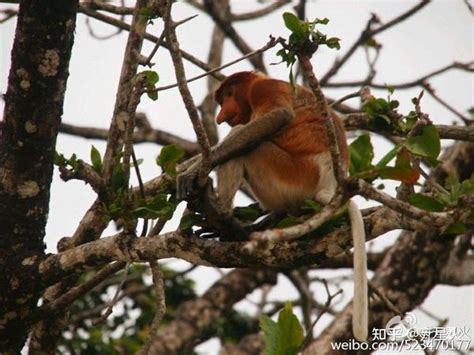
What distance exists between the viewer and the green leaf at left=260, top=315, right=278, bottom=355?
8.57 ft

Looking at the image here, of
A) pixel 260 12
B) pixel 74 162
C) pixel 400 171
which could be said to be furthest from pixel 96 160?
pixel 260 12

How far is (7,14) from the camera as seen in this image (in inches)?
195

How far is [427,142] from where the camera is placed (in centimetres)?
242

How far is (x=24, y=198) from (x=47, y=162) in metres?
0.17

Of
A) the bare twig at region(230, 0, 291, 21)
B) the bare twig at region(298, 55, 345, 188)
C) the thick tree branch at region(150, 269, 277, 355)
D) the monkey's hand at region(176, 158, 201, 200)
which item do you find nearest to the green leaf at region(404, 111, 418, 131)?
the bare twig at region(298, 55, 345, 188)

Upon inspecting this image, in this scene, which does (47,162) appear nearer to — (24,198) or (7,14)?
(24,198)

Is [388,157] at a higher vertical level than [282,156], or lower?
lower

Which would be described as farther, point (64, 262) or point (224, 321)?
point (224, 321)

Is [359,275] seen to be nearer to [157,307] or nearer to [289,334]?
[289,334]

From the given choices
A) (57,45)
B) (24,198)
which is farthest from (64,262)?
(57,45)

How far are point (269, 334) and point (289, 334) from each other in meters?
0.07

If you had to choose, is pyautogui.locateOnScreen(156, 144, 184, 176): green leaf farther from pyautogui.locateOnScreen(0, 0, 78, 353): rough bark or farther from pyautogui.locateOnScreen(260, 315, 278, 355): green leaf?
pyautogui.locateOnScreen(260, 315, 278, 355): green leaf

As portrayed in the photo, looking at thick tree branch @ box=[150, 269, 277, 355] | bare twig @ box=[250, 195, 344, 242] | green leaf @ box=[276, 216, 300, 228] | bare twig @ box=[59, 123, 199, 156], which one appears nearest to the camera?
bare twig @ box=[250, 195, 344, 242]

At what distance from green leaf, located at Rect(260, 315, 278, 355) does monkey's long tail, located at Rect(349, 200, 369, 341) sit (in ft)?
0.81
